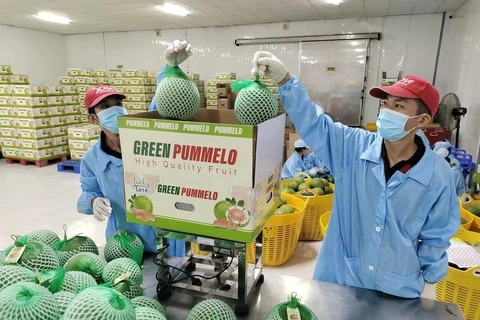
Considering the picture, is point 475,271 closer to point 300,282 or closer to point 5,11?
point 300,282

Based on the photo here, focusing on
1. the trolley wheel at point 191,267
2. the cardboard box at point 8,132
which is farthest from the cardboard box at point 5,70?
the trolley wheel at point 191,267

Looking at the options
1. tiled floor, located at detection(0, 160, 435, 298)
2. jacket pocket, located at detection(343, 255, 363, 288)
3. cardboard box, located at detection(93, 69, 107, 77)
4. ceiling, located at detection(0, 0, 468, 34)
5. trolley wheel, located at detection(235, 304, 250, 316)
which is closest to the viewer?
trolley wheel, located at detection(235, 304, 250, 316)

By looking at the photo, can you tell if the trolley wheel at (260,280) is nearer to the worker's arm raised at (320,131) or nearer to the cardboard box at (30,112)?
the worker's arm raised at (320,131)

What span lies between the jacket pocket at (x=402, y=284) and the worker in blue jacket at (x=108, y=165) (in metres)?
1.10

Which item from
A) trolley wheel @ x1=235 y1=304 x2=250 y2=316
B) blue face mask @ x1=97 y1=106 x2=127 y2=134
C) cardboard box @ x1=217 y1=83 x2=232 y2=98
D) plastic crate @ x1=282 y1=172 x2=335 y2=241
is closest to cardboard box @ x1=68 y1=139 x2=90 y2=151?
cardboard box @ x1=217 y1=83 x2=232 y2=98

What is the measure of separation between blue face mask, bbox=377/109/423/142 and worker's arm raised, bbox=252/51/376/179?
13 centimetres

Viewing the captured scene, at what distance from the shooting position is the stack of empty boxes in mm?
7215

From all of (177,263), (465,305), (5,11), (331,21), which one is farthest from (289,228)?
(5,11)

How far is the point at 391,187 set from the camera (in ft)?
4.47

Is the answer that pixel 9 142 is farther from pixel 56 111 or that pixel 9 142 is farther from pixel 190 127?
pixel 190 127

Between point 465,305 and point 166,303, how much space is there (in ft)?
6.22

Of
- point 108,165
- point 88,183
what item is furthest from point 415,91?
point 88,183

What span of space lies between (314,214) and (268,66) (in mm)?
2629

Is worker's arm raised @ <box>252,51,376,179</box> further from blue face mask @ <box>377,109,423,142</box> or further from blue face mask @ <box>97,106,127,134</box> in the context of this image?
blue face mask @ <box>97,106,127,134</box>
